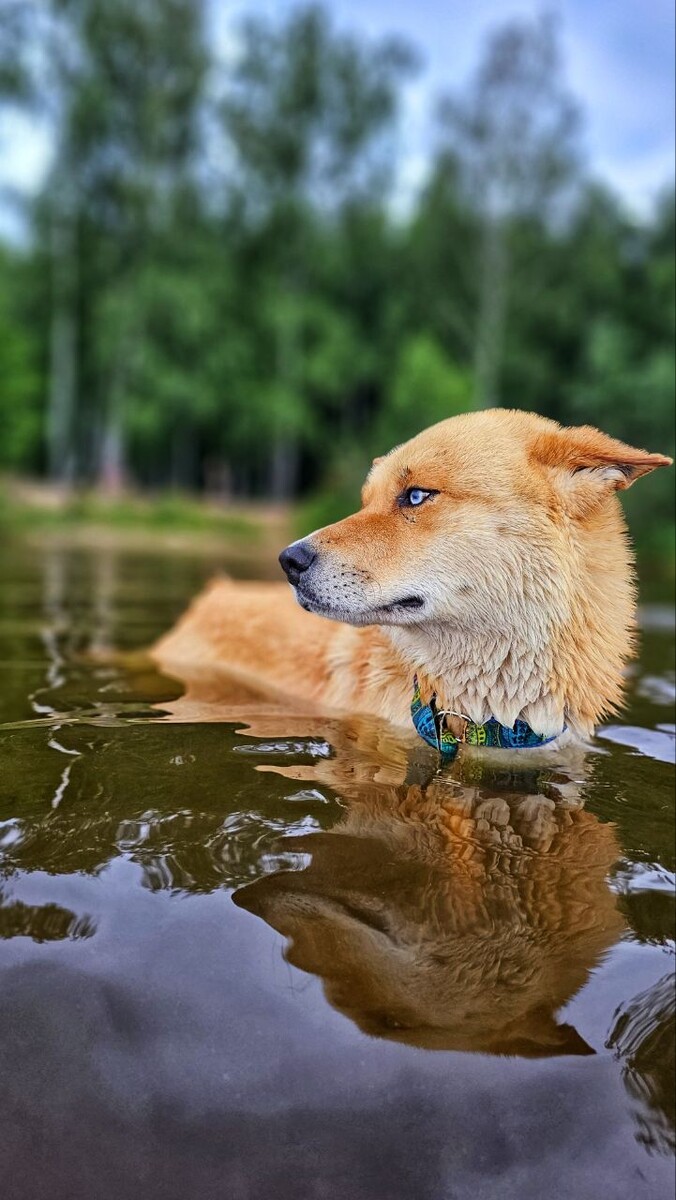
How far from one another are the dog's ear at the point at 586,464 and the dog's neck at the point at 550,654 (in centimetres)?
16

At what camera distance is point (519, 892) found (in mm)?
1975

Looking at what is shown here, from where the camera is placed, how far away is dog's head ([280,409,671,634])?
9.37 feet

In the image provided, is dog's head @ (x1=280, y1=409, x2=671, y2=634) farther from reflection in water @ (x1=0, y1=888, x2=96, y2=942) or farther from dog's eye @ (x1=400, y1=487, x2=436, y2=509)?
reflection in water @ (x1=0, y1=888, x2=96, y2=942)

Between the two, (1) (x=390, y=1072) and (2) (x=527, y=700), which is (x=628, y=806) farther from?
(1) (x=390, y=1072)

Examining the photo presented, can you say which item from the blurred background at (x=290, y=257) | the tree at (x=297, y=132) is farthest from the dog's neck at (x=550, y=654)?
the tree at (x=297, y=132)

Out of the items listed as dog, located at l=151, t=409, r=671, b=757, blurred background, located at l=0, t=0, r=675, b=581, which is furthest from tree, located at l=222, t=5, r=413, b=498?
dog, located at l=151, t=409, r=671, b=757

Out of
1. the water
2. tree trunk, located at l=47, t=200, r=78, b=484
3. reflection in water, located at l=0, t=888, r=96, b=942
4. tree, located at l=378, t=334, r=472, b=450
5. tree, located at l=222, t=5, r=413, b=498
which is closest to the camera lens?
the water

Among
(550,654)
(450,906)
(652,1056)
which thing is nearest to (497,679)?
(550,654)

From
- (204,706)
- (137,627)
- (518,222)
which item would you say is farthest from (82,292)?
(204,706)

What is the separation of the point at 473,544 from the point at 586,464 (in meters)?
0.43

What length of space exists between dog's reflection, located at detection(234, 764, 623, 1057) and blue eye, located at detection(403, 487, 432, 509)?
3.38ft

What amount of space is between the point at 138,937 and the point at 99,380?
34343 mm

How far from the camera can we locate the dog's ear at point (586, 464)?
281 centimetres

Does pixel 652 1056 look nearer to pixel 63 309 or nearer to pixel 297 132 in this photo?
pixel 63 309
